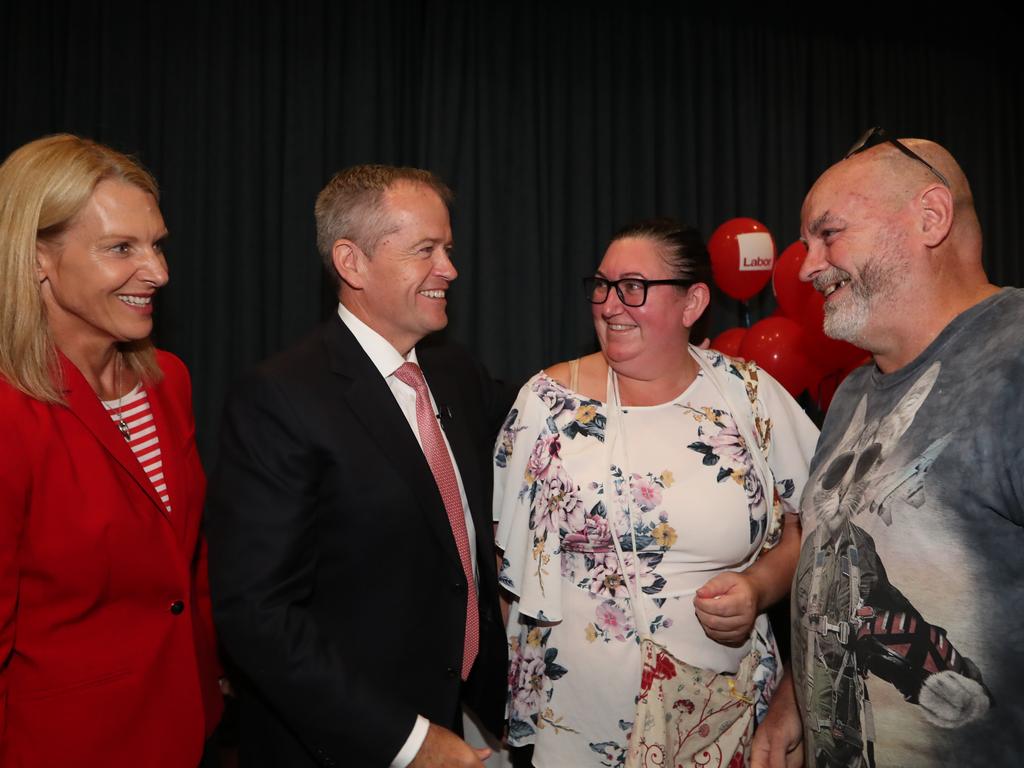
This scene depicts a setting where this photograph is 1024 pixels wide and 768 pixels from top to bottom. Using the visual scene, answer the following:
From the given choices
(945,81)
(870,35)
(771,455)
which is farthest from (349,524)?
(945,81)

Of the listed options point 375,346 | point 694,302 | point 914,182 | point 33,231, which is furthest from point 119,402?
point 914,182

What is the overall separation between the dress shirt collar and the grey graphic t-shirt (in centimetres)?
106

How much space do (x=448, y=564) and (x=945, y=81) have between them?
202 inches

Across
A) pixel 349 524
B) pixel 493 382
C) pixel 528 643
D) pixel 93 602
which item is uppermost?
pixel 493 382

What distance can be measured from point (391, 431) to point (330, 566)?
0.33 metres

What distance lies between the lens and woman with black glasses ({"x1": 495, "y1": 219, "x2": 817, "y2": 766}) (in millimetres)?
1962

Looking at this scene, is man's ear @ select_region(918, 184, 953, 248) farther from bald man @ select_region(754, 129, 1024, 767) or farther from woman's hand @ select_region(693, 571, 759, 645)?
woman's hand @ select_region(693, 571, 759, 645)

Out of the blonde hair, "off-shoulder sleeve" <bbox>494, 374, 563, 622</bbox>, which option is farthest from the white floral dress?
the blonde hair

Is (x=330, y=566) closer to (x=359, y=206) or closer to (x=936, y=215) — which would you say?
(x=359, y=206)

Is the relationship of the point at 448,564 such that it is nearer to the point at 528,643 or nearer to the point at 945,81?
the point at 528,643

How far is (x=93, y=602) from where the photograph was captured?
1.68 meters

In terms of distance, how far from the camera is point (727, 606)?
1.89m

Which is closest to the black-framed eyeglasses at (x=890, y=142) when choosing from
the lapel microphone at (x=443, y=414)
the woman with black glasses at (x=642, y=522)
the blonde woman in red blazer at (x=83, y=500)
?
the woman with black glasses at (x=642, y=522)

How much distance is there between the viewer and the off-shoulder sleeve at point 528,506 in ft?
6.59
